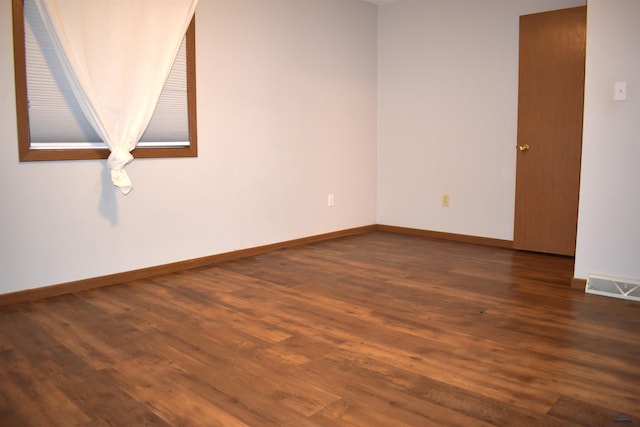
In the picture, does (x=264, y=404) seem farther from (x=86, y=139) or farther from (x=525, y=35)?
(x=525, y=35)

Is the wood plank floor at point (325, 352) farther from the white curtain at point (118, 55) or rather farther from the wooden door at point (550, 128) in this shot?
the white curtain at point (118, 55)

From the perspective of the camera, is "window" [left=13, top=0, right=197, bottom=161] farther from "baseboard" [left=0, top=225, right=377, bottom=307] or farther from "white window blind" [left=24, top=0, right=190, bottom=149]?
"baseboard" [left=0, top=225, right=377, bottom=307]

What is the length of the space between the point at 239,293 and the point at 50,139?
5.08ft

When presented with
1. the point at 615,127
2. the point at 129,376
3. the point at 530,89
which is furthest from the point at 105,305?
the point at 530,89

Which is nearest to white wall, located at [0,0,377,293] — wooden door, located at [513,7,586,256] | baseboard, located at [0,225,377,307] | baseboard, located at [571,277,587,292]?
baseboard, located at [0,225,377,307]

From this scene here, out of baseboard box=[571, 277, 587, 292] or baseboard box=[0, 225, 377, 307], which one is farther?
baseboard box=[571, 277, 587, 292]

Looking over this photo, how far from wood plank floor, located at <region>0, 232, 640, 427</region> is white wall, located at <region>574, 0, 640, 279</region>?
332 mm

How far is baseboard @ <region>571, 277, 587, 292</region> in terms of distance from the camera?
3.47 meters

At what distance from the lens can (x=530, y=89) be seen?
15.0 ft

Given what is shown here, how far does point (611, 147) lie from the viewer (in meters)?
3.34

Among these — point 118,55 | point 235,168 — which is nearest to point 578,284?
point 235,168

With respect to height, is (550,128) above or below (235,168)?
above

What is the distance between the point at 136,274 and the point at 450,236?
3.06 metres

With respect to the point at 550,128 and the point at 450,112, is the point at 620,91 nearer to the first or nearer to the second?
the point at 550,128
